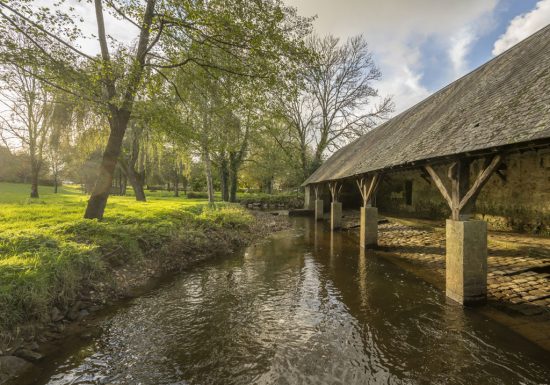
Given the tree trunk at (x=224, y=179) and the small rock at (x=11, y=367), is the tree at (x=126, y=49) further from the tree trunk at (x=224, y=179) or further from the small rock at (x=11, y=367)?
the tree trunk at (x=224, y=179)

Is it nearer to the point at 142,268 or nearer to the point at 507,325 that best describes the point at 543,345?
the point at 507,325

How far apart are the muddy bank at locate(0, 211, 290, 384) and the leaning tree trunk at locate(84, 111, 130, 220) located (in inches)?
110

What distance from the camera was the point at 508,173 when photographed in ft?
31.3

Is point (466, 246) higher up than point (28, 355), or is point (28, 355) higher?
point (466, 246)

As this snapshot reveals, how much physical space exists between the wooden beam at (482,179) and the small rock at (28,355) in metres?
6.62

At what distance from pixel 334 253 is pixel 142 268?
19.0 feet

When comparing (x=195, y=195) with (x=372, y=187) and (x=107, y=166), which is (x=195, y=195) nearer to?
(x=107, y=166)

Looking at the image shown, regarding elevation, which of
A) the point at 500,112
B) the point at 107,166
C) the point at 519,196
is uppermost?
the point at 500,112

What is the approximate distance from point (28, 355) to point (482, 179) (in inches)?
267

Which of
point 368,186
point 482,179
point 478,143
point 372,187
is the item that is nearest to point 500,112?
point 478,143

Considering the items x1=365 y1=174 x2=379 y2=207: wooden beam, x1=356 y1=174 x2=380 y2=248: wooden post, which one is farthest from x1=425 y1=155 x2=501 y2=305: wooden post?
x1=356 y1=174 x2=380 y2=248: wooden post

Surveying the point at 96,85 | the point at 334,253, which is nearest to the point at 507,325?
the point at 334,253

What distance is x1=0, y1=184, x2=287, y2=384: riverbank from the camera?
11.4 feet

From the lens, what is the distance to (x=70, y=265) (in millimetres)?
4625
